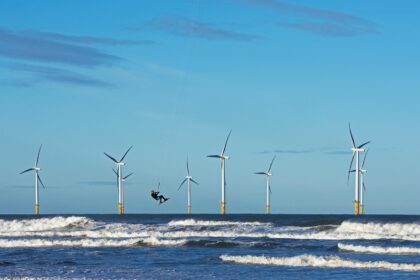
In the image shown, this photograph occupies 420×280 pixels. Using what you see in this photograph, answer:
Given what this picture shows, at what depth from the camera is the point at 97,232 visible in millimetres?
67562

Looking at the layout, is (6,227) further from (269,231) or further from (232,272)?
(232,272)

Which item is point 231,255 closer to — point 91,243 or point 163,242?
point 163,242

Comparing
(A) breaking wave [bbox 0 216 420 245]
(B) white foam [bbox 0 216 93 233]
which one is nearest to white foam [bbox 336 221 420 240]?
(A) breaking wave [bbox 0 216 420 245]

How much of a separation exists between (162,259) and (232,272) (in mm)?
7650

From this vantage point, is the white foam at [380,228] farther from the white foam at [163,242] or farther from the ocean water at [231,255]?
the white foam at [163,242]

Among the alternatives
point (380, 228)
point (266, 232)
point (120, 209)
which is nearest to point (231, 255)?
point (266, 232)

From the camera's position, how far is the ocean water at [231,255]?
114 feet

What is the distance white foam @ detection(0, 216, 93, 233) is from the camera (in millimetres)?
87312

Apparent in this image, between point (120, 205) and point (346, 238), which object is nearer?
point (346, 238)

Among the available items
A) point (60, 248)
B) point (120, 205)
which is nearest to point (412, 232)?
point (60, 248)

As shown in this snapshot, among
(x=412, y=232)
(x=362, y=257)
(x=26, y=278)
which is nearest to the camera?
(x=26, y=278)

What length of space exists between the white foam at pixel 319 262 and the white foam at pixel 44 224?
47.6 metres

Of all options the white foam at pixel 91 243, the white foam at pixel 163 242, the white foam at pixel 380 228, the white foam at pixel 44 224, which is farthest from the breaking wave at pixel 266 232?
the white foam at pixel 44 224

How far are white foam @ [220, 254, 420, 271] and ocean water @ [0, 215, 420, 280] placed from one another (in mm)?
43
